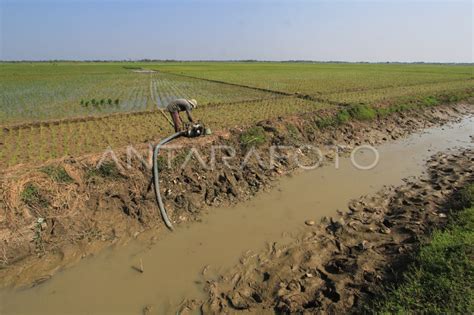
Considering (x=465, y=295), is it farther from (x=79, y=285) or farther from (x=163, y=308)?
(x=79, y=285)

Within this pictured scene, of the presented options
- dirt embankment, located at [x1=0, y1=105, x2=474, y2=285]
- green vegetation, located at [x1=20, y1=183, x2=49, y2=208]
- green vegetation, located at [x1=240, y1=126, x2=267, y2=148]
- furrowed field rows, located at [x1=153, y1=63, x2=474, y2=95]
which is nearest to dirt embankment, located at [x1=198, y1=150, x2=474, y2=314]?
dirt embankment, located at [x1=0, y1=105, x2=474, y2=285]

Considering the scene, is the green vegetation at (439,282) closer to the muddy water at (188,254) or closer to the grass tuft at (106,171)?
the muddy water at (188,254)

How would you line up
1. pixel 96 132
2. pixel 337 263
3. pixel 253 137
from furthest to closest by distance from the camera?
pixel 96 132
pixel 253 137
pixel 337 263

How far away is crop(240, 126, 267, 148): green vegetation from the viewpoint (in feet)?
26.4

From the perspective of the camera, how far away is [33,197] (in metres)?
5.02

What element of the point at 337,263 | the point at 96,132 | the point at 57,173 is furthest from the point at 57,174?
the point at 337,263

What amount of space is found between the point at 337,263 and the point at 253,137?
4.52m

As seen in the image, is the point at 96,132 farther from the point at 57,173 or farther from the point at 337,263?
the point at 337,263

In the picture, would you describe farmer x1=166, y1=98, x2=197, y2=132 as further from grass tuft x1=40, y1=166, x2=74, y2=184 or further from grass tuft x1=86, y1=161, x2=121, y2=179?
grass tuft x1=40, y1=166, x2=74, y2=184

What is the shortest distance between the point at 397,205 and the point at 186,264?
14.5 feet

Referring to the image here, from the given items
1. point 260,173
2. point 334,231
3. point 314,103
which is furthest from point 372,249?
point 314,103

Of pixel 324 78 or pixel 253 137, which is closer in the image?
pixel 253 137

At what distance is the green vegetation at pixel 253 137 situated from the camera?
8055 mm

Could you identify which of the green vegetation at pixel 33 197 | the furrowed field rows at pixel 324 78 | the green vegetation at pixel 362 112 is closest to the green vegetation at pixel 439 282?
the green vegetation at pixel 33 197
